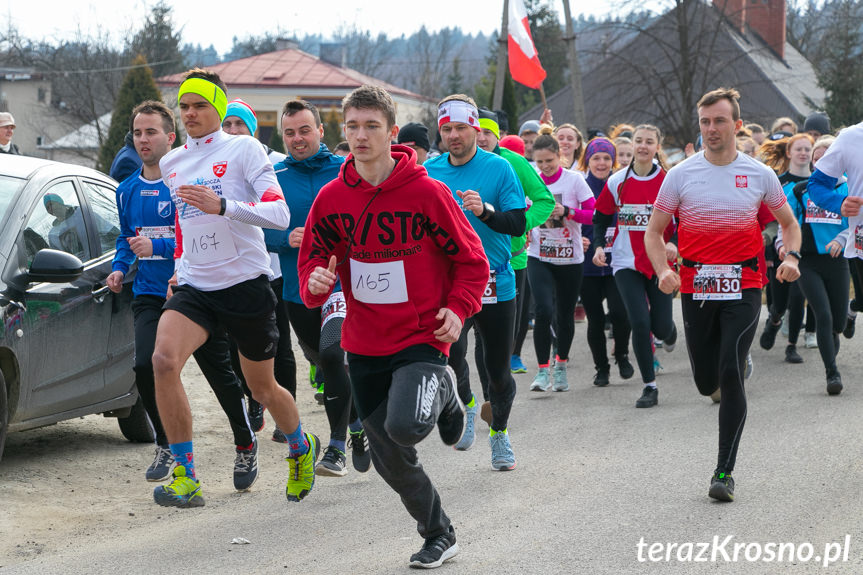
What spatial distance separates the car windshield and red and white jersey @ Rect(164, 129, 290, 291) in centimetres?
120

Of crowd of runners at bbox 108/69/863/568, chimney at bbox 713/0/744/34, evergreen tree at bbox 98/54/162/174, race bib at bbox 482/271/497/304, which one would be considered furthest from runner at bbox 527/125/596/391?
chimney at bbox 713/0/744/34

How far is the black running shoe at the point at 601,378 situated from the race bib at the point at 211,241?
547 cm

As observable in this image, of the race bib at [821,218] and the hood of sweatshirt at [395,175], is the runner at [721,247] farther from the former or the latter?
the race bib at [821,218]

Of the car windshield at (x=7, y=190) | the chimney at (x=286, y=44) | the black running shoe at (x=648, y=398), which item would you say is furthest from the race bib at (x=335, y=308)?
the chimney at (x=286, y=44)

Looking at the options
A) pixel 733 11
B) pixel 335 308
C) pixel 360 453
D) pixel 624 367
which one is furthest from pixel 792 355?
pixel 733 11

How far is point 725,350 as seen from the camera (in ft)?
21.3

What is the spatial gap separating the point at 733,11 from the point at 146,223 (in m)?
44.3

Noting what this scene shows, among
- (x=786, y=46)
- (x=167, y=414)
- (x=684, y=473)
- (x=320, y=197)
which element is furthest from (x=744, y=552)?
(x=786, y=46)

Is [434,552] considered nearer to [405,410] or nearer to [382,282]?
[405,410]

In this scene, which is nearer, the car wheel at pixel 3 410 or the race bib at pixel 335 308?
the car wheel at pixel 3 410

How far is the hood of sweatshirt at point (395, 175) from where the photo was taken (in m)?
5.08

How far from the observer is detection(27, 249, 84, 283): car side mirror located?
6555 millimetres

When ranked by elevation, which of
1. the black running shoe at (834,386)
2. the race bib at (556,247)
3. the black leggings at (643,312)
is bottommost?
the black running shoe at (834,386)

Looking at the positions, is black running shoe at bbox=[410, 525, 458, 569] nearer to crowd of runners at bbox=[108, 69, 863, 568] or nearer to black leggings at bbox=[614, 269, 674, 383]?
crowd of runners at bbox=[108, 69, 863, 568]
